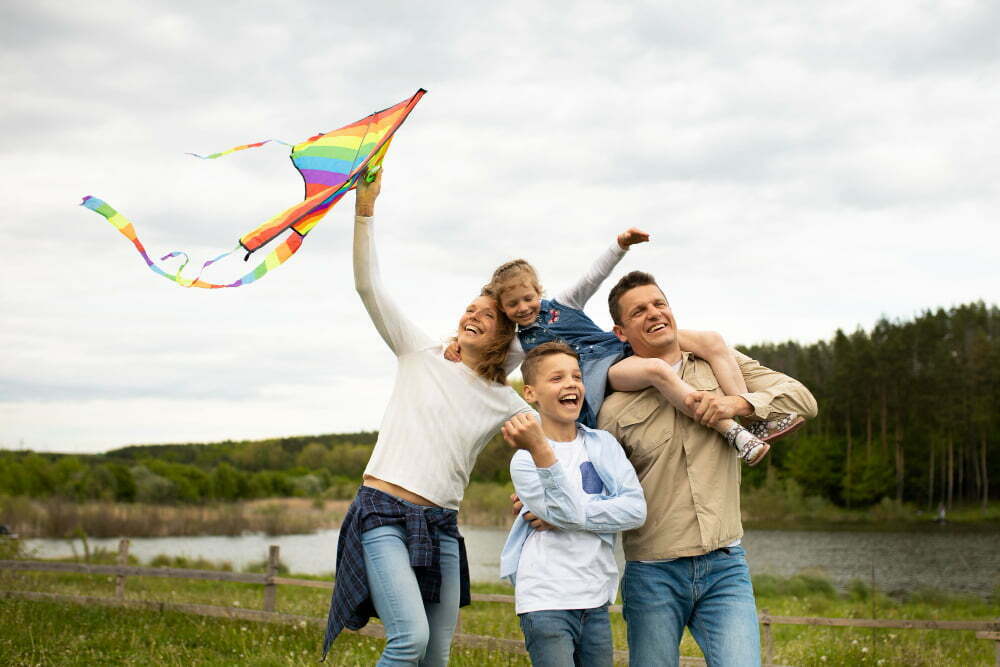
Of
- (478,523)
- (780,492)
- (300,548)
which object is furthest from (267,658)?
(780,492)

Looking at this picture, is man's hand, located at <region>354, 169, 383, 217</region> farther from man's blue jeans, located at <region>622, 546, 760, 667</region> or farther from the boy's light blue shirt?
man's blue jeans, located at <region>622, 546, 760, 667</region>

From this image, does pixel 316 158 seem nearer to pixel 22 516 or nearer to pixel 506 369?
pixel 506 369

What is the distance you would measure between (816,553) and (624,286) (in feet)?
100

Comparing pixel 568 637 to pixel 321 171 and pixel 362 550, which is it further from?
pixel 321 171

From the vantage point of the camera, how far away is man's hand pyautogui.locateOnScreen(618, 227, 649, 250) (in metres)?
3.94

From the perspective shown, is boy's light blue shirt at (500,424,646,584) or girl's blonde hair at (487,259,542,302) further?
girl's blonde hair at (487,259,542,302)

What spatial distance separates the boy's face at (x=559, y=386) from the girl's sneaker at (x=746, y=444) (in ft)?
1.93

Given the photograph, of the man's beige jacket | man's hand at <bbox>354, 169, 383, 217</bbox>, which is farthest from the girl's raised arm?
man's hand at <bbox>354, 169, 383, 217</bbox>

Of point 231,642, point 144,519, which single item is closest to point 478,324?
point 231,642

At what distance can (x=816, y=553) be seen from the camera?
30.9m

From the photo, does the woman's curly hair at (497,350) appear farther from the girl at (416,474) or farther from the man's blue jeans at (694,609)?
the man's blue jeans at (694,609)

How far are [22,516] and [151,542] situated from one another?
230 inches

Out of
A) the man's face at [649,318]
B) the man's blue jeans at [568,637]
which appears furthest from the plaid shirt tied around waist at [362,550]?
the man's face at [649,318]

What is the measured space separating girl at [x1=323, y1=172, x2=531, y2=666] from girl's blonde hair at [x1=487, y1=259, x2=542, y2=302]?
0.06 m
